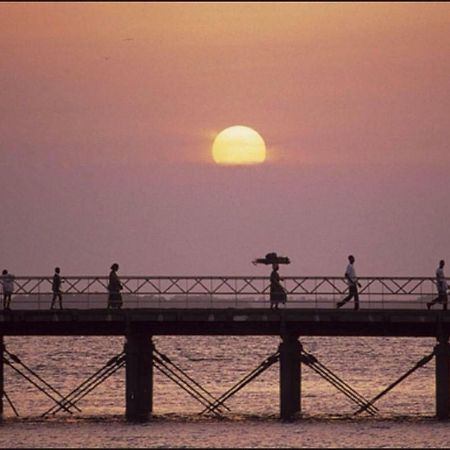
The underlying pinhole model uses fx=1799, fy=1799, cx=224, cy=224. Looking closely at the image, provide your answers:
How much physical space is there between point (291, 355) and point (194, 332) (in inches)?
154

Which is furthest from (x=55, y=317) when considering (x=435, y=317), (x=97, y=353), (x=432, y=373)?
(x=97, y=353)

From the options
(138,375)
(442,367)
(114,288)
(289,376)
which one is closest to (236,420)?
(289,376)

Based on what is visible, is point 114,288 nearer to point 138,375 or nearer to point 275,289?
point 138,375

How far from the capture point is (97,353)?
610 ft

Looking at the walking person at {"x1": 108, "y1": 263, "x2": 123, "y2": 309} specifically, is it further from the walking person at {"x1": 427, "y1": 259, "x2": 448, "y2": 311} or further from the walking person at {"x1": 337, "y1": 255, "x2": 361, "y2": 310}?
the walking person at {"x1": 427, "y1": 259, "x2": 448, "y2": 311}

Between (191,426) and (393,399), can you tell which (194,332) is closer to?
(191,426)

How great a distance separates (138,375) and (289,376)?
5805mm

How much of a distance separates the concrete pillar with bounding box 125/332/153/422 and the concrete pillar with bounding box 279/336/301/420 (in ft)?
17.0

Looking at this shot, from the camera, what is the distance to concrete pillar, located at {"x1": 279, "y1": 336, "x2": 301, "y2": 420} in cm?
6881

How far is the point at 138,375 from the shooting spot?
69.2 metres

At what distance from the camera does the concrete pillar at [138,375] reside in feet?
226

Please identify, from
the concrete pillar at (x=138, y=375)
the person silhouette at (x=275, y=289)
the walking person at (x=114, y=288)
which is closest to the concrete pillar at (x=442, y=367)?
Answer: the person silhouette at (x=275, y=289)

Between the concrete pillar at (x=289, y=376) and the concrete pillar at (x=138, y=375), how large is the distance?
5.17 meters

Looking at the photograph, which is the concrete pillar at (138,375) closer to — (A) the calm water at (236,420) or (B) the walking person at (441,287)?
(A) the calm water at (236,420)
